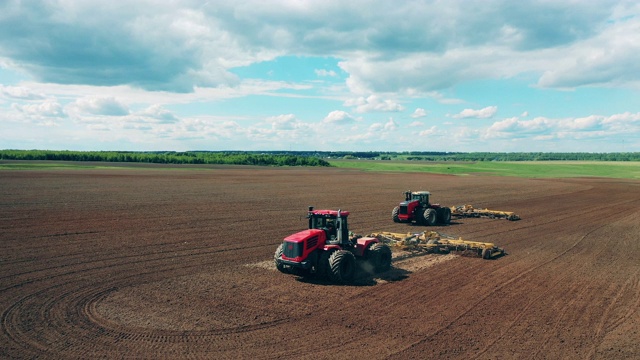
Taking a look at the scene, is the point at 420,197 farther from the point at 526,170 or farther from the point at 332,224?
the point at 526,170

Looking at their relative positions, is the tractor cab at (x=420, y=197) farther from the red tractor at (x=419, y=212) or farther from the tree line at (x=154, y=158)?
the tree line at (x=154, y=158)

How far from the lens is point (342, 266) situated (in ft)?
53.9

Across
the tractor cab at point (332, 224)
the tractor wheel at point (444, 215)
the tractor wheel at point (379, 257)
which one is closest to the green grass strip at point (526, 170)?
the tractor wheel at point (444, 215)

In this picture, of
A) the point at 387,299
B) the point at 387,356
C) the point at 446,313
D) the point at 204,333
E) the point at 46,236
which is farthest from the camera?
the point at 46,236

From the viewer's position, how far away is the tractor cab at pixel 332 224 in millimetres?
17625

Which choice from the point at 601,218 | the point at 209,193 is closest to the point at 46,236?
the point at 209,193

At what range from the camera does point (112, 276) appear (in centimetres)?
1739

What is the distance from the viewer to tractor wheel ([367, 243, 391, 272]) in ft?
59.7

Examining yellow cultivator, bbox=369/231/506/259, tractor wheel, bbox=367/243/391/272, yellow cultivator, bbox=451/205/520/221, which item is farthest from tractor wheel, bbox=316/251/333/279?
yellow cultivator, bbox=451/205/520/221

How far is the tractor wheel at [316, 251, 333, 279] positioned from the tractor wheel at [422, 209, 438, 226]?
1552 cm

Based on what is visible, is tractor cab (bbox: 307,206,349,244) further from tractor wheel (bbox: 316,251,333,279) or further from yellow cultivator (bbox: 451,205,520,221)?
yellow cultivator (bbox: 451,205,520,221)

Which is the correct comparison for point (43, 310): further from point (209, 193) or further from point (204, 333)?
point (209, 193)

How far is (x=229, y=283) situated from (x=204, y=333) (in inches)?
179

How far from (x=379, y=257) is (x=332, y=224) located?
2242 mm
